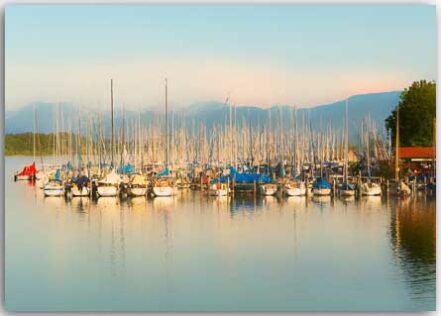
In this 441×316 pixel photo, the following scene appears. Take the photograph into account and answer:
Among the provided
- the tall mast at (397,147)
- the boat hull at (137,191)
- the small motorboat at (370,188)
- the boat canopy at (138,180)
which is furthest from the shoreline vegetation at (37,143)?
the tall mast at (397,147)

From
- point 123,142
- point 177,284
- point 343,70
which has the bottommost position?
point 177,284

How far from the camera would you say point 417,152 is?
798 centimetres

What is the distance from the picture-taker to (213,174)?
10.3 metres

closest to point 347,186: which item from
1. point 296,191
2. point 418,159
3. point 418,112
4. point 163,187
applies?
point 296,191

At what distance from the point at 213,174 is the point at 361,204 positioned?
213cm

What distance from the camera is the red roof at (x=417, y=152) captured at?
25.5 feet

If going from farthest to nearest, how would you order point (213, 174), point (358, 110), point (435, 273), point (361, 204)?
1. point (213, 174)
2. point (361, 204)
3. point (358, 110)
4. point (435, 273)

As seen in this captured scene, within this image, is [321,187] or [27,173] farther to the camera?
[321,187]

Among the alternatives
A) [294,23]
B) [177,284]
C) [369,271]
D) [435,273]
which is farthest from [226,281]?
[294,23]

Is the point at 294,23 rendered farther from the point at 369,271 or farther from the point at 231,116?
the point at 369,271

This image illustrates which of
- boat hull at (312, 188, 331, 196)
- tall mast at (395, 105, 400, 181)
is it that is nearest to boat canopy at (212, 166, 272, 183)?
boat hull at (312, 188, 331, 196)

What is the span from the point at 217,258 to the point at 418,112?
224 centimetres

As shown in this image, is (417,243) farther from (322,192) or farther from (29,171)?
(29,171)

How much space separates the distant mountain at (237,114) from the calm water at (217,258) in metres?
0.46
